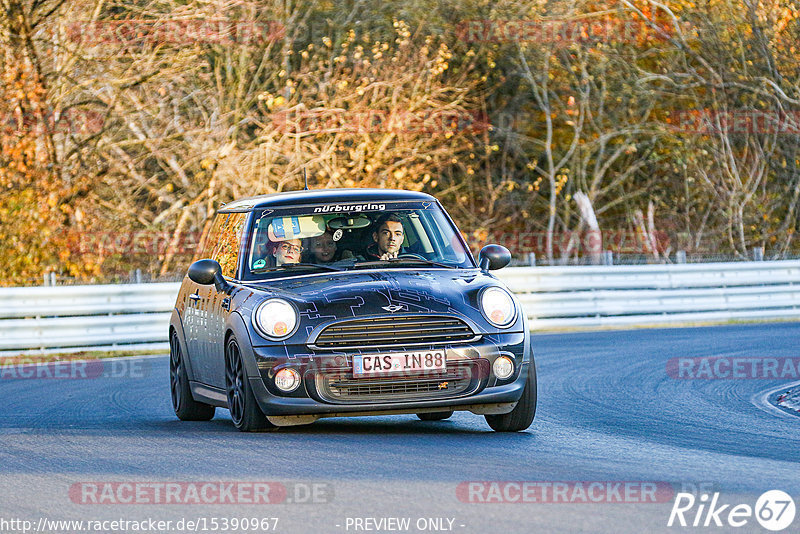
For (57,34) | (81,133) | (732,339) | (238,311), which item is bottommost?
(732,339)

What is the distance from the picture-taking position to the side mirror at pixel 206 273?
969cm

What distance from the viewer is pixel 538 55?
30.3 m

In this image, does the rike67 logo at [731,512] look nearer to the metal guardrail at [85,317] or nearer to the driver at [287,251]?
the driver at [287,251]

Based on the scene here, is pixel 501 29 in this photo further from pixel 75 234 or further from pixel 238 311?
pixel 238 311

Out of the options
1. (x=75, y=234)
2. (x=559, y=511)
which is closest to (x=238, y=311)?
(x=559, y=511)

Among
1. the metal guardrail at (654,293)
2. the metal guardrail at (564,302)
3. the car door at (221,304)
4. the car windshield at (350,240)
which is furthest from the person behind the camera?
the metal guardrail at (654,293)

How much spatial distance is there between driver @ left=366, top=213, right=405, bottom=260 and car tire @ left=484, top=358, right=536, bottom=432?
4.27 feet

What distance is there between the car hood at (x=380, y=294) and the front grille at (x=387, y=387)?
1.09 ft

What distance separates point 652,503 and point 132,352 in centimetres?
1321
